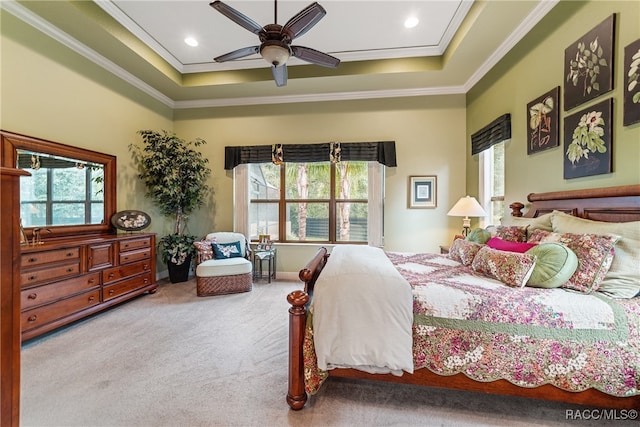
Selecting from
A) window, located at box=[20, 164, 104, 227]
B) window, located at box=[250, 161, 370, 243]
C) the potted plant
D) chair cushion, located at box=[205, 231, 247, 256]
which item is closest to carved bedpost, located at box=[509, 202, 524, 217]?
window, located at box=[250, 161, 370, 243]

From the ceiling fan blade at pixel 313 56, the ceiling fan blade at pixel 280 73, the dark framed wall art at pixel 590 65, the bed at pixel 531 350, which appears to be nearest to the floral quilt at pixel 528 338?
the bed at pixel 531 350

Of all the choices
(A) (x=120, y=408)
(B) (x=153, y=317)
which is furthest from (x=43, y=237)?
(A) (x=120, y=408)

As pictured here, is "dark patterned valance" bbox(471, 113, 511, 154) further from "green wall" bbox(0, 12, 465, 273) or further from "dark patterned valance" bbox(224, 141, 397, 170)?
"dark patterned valance" bbox(224, 141, 397, 170)

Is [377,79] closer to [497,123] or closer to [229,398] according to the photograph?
[497,123]

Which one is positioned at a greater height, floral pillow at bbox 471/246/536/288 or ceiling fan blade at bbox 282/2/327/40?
ceiling fan blade at bbox 282/2/327/40

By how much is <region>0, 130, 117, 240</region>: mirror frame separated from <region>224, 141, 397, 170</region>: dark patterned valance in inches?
64.8

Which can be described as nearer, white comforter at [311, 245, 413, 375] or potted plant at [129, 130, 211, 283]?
white comforter at [311, 245, 413, 375]

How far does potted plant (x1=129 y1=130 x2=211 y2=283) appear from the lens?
3.86 meters

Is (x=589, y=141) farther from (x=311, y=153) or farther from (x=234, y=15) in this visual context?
(x=311, y=153)

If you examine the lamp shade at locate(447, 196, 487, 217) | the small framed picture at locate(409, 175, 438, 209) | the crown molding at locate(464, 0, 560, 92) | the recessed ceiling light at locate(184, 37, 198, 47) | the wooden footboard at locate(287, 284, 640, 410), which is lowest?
the wooden footboard at locate(287, 284, 640, 410)

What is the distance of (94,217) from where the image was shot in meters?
3.28

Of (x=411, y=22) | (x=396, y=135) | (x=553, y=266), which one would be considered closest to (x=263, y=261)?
(x=396, y=135)

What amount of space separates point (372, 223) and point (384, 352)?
2.93 m

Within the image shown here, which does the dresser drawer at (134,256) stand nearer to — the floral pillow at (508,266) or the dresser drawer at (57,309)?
the dresser drawer at (57,309)
